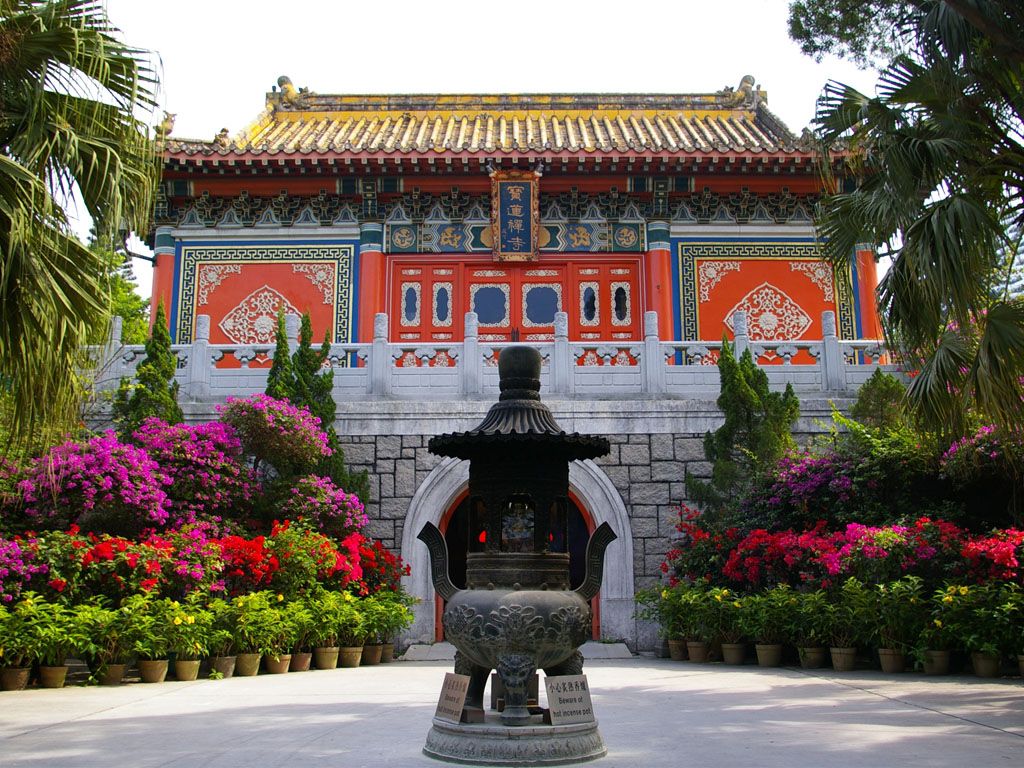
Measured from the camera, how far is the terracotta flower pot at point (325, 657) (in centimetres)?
993

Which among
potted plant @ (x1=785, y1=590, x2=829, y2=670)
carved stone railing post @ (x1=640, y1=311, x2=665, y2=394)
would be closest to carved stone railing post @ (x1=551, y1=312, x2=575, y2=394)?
carved stone railing post @ (x1=640, y1=311, x2=665, y2=394)

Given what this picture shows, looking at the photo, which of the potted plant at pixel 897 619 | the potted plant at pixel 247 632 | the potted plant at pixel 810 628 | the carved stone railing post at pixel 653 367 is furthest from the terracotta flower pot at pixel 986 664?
the potted plant at pixel 247 632

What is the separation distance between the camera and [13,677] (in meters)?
8.00

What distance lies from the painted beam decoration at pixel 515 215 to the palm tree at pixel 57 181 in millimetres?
8713

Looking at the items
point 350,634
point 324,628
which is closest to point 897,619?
point 350,634

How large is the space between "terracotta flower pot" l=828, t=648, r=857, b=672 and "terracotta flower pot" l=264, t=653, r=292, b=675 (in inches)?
213

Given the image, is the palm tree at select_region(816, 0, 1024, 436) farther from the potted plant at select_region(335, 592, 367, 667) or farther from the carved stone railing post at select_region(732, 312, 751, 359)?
the potted plant at select_region(335, 592, 367, 667)

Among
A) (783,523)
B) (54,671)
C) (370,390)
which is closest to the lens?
(54,671)

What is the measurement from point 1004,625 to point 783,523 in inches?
108

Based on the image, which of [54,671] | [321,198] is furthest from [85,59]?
[321,198]

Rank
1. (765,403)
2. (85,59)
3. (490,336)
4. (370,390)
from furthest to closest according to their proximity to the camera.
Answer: (490,336) < (370,390) < (765,403) < (85,59)

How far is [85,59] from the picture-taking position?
6.46m

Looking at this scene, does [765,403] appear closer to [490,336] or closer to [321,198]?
[490,336]

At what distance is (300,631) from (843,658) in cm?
538
